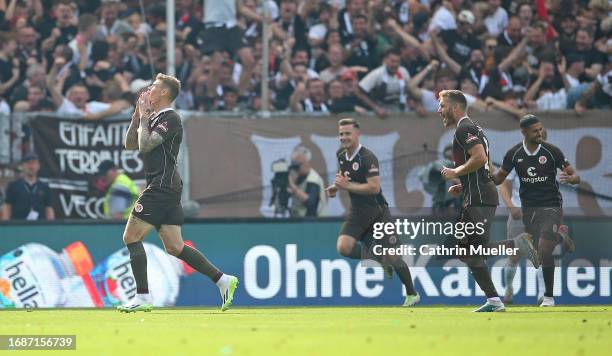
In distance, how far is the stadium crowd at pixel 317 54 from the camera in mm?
19359

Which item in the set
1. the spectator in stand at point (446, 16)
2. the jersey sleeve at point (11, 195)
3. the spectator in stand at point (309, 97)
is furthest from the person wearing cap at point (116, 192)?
the spectator in stand at point (446, 16)

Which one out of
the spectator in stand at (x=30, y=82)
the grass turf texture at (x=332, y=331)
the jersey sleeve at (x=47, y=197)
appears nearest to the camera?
the grass turf texture at (x=332, y=331)

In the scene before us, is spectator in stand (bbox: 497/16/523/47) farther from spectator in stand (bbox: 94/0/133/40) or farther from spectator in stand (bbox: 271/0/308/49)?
spectator in stand (bbox: 94/0/133/40)


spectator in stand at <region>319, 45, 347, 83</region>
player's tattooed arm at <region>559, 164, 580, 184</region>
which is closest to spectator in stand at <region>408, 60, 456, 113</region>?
spectator in stand at <region>319, 45, 347, 83</region>

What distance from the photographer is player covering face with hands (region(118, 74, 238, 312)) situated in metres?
13.2

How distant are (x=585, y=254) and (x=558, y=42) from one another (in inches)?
188

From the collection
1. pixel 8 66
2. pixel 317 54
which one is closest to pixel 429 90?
pixel 317 54

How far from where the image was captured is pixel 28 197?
17812 millimetres

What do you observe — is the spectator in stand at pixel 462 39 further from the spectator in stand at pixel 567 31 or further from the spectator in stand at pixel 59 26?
the spectator in stand at pixel 59 26

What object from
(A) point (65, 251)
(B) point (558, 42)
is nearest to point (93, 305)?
(A) point (65, 251)

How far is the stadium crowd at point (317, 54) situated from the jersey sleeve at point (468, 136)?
16.9 feet

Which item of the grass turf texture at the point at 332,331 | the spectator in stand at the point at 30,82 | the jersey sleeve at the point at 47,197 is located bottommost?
the grass turf texture at the point at 332,331

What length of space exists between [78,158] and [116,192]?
71 centimetres

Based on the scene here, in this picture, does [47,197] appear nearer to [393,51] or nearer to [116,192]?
[116,192]
